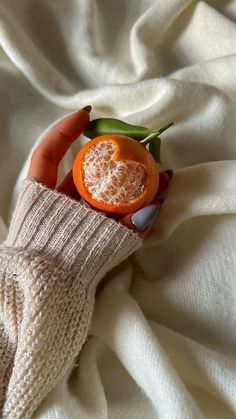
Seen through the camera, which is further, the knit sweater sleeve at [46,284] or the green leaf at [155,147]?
the green leaf at [155,147]

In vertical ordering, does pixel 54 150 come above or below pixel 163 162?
above

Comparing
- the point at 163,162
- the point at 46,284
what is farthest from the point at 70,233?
the point at 163,162

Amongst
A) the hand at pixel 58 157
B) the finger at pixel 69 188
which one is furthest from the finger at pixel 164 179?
the finger at pixel 69 188

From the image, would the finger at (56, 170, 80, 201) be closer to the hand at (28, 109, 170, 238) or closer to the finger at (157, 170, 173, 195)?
the hand at (28, 109, 170, 238)

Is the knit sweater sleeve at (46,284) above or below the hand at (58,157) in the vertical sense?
below

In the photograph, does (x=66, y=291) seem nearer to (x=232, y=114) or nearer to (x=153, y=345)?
(x=153, y=345)

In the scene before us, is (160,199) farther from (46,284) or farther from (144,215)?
(46,284)

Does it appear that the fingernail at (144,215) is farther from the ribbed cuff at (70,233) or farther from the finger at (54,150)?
the finger at (54,150)
